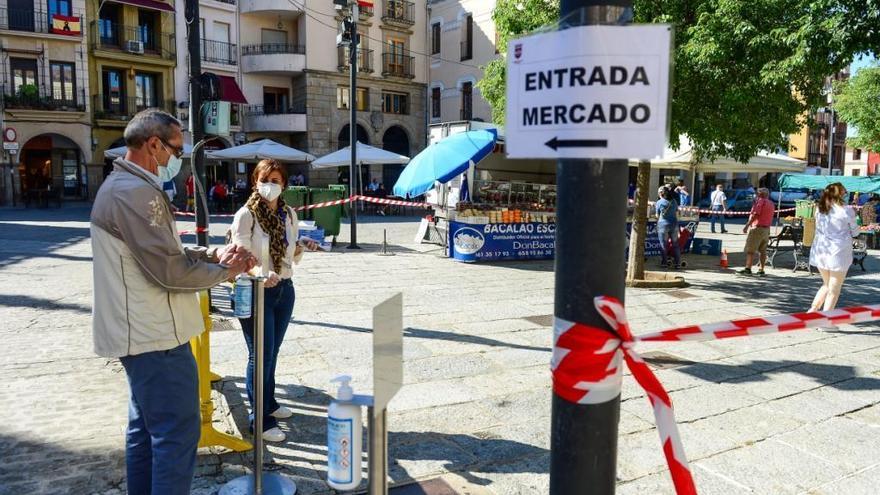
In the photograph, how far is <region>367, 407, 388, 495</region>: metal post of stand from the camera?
6.73 feet

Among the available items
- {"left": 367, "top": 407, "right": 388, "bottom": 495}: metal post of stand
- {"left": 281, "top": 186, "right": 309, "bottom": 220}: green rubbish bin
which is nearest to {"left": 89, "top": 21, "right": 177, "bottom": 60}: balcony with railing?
{"left": 281, "top": 186, "right": 309, "bottom": 220}: green rubbish bin

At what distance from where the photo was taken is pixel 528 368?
5781 mm

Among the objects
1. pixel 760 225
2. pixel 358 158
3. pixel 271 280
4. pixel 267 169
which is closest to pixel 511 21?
pixel 760 225

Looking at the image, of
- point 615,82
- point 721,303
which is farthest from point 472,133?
point 615,82

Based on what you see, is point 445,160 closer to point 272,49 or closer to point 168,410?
point 168,410

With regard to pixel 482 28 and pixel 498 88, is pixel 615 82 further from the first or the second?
pixel 482 28

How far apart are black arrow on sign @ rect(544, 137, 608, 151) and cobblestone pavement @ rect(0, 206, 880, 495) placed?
7.66 feet

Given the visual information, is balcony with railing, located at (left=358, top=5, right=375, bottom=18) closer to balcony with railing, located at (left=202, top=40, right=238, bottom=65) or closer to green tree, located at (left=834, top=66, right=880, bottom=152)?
balcony with railing, located at (left=202, top=40, right=238, bottom=65)

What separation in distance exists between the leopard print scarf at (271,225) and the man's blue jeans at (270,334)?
17 cm

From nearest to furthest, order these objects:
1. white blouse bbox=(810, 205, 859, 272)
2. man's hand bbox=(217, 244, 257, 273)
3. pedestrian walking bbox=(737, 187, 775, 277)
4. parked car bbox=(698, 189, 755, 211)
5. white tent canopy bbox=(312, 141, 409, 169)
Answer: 1. man's hand bbox=(217, 244, 257, 273)
2. white blouse bbox=(810, 205, 859, 272)
3. pedestrian walking bbox=(737, 187, 775, 277)
4. white tent canopy bbox=(312, 141, 409, 169)
5. parked car bbox=(698, 189, 755, 211)

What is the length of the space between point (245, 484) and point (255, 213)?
170 centimetres

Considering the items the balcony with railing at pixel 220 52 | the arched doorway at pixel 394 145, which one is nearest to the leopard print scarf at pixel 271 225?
the balcony with railing at pixel 220 52

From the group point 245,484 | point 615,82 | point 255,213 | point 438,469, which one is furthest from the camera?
point 255,213

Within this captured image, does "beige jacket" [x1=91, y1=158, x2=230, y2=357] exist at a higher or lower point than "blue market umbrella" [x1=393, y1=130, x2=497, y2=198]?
lower
